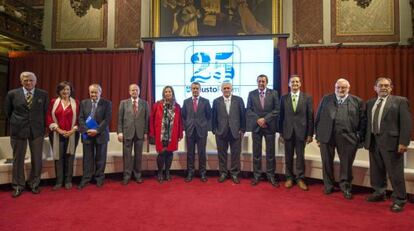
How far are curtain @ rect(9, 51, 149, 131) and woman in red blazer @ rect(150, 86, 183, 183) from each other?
108 inches

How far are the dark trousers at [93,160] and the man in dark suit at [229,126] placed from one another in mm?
1495

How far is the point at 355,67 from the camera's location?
637 cm

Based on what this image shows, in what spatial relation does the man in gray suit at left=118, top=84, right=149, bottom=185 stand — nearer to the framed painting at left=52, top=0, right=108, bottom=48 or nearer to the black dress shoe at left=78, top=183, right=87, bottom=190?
the black dress shoe at left=78, top=183, right=87, bottom=190

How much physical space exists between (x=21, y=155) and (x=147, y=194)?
1473 mm

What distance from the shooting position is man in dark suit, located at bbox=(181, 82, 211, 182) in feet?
14.6

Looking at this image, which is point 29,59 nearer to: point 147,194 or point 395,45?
point 147,194

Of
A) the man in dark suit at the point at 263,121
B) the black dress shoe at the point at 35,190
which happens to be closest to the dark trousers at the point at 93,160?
the black dress shoe at the point at 35,190

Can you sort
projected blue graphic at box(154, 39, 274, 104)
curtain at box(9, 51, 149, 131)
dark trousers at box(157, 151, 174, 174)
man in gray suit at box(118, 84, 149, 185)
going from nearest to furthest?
man in gray suit at box(118, 84, 149, 185) → dark trousers at box(157, 151, 174, 174) → projected blue graphic at box(154, 39, 274, 104) → curtain at box(9, 51, 149, 131)

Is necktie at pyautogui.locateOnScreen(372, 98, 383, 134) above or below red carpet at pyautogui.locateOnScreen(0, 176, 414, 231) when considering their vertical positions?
above

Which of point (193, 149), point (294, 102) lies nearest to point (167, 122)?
point (193, 149)

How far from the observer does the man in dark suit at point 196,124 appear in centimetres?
444

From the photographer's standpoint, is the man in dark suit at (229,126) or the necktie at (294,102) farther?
the man in dark suit at (229,126)

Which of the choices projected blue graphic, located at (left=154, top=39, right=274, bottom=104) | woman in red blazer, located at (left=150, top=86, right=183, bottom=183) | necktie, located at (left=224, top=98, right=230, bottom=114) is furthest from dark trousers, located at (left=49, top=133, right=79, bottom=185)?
projected blue graphic, located at (left=154, top=39, right=274, bottom=104)

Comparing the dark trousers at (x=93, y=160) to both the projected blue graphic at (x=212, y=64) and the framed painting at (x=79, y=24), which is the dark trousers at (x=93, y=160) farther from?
the framed painting at (x=79, y=24)
